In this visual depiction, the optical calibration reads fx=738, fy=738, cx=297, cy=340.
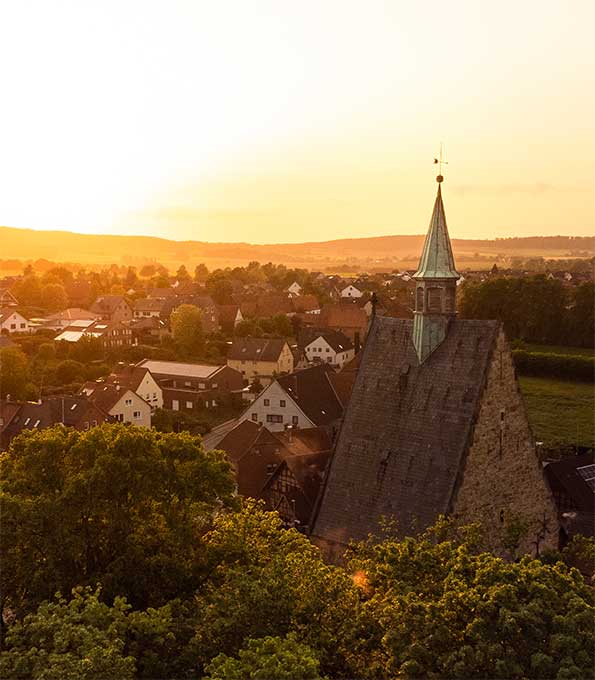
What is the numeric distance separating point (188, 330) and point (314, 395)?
38.1 metres

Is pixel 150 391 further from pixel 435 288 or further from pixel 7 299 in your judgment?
pixel 7 299

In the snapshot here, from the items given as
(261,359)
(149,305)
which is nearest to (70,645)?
(261,359)

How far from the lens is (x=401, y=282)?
15538 centimetres

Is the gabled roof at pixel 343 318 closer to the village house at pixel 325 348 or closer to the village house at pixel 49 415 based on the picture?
the village house at pixel 325 348

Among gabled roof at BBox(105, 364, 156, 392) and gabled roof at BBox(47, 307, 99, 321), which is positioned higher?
gabled roof at BBox(47, 307, 99, 321)

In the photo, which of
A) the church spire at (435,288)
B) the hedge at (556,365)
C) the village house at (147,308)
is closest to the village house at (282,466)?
the church spire at (435,288)

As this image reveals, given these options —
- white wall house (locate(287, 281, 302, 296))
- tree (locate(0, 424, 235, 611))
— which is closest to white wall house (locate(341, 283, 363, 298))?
white wall house (locate(287, 281, 302, 296))

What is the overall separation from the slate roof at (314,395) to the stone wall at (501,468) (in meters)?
28.6

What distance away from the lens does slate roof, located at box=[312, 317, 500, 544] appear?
22.9 m

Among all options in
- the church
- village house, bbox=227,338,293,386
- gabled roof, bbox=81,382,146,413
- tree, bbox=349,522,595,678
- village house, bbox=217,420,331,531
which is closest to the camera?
tree, bbox=349,522,595,678

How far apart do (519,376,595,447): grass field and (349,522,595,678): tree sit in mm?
37908

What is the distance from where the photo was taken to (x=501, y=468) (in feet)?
77.2

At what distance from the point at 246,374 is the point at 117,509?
60.1 meters

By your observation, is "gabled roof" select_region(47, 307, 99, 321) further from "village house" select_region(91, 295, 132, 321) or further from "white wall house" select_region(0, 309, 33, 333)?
"white wall house" select_region(0, 309, 33, 333)
